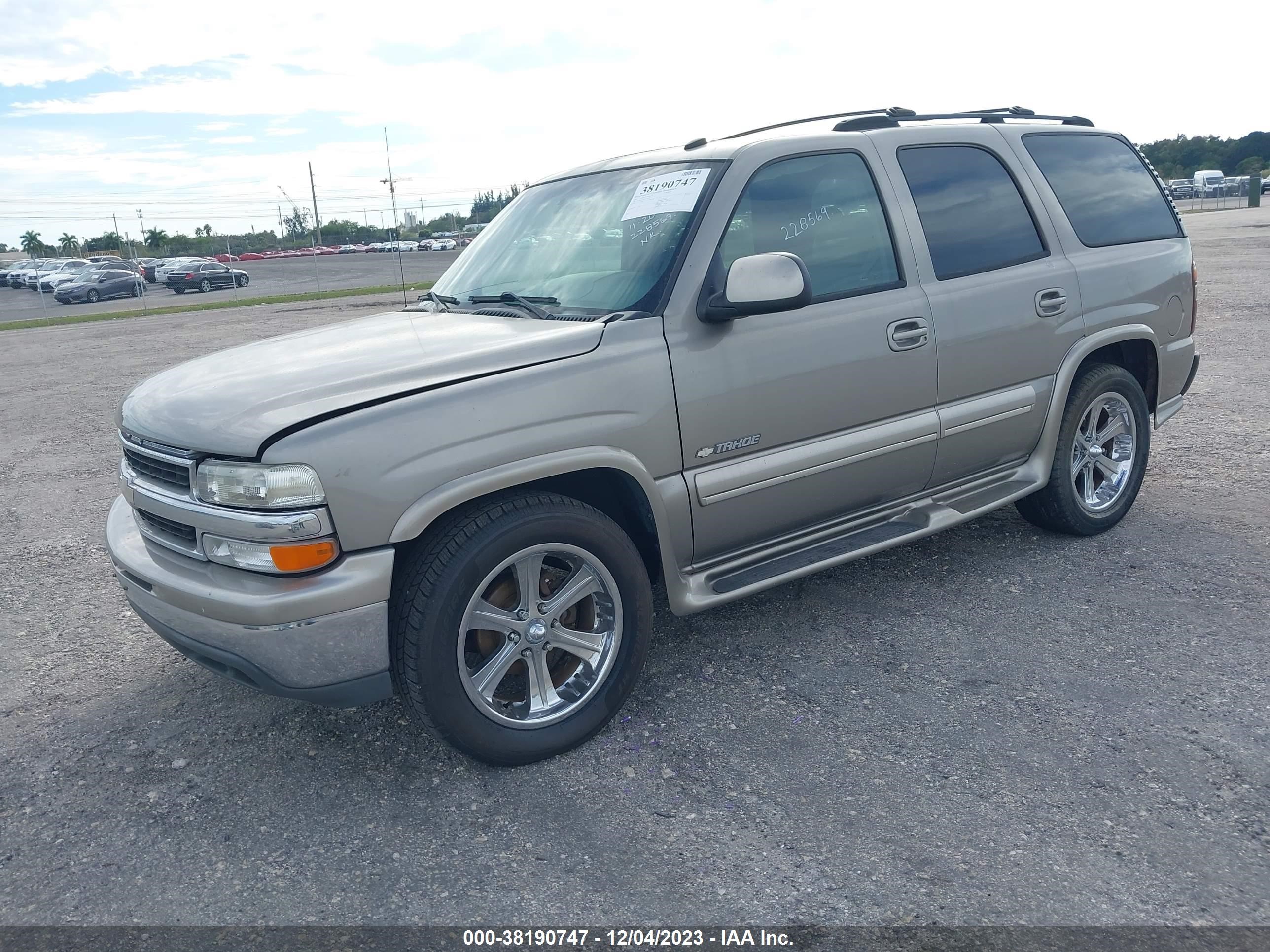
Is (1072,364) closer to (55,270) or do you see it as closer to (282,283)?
(282,283)

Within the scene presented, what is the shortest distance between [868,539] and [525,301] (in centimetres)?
167

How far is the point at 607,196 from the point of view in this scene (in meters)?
4.03

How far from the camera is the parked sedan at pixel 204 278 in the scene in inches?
1545

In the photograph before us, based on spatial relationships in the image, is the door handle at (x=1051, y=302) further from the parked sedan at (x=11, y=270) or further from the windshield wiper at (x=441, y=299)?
the parked sedan at (x=11, y=270)

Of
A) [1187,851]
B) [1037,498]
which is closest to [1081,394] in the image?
[1037,498]

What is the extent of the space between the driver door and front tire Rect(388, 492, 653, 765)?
0.43 m

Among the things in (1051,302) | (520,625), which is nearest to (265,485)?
(520,625)

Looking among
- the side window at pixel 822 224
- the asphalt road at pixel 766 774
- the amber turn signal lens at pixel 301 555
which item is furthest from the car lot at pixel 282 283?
the amber turn signal lens at pixel 301 555

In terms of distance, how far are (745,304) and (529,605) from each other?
4.05 ft

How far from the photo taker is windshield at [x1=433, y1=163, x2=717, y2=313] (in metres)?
3.57

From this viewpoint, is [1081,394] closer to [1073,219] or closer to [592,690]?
[1073,219]

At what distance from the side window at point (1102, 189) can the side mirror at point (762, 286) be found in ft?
6.79

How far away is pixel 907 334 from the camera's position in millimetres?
3945

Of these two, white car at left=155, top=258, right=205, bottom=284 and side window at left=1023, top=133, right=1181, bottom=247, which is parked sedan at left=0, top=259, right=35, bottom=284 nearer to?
white car at left=155, top=258, right=205, bottom=284
